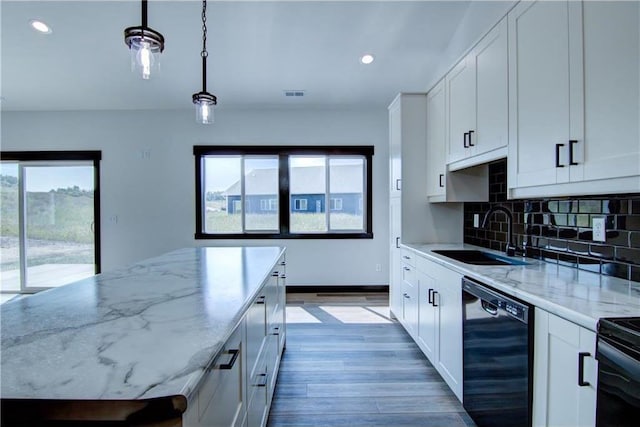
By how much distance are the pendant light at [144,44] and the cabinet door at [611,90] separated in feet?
6.28

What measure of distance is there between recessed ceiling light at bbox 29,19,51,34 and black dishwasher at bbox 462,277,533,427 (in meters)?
4.73

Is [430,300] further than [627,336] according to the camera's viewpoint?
Yes

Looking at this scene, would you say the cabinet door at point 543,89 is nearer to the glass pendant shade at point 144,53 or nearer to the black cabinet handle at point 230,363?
the black cabinet handle at point 230,363

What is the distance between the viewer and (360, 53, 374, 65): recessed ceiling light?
3772mm

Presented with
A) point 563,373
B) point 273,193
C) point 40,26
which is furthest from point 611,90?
point 40,26

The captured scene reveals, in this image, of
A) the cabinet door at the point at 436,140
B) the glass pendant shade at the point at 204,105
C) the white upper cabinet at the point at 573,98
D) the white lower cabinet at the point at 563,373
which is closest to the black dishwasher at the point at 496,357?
the white lower cabinet at the point at 563,373

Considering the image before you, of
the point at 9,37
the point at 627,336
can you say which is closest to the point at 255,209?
the point at 9,37

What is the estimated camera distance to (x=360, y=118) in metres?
4.84

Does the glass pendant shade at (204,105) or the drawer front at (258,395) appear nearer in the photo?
the drawer front at (258,395)

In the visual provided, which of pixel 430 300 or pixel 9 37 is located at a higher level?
pixel 9 37

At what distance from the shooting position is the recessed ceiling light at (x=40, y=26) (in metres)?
3.34

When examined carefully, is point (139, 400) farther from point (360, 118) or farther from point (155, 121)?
point (155, 121)

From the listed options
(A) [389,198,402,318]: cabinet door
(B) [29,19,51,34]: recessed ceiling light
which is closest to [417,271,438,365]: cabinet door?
(A) [389,198,402,318]: cabinet door

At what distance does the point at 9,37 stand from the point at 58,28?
2.02 feet
